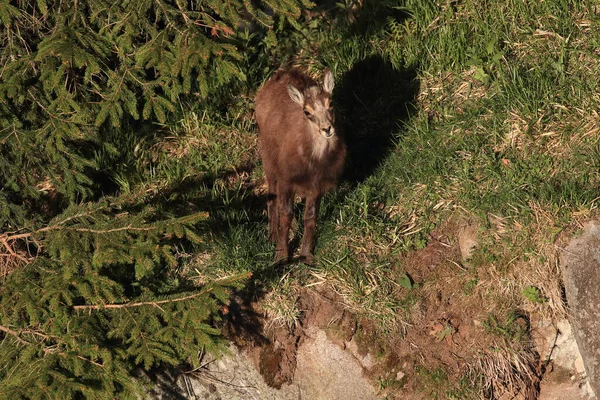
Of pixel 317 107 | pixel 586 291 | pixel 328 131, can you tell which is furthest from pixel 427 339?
pixel 317 107

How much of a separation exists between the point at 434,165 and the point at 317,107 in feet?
4.65

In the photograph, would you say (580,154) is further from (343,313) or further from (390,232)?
(343,313)

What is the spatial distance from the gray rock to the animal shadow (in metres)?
1.90

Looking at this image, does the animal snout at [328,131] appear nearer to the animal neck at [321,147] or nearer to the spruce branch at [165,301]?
the animal neck at [321,147]

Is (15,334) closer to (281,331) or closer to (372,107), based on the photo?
(281,331)

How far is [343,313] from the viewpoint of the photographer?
663cm

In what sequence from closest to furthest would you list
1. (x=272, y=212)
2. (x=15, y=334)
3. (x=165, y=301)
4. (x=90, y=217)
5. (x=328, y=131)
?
(x=15, y=334)
(x=165, y=301)
(x=90, y=217)
(x=328, y=131)
(x=272, y=212)

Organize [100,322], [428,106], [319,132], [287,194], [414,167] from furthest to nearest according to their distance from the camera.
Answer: [428,106], [414,167], [287,194], [319,132], [100,322]

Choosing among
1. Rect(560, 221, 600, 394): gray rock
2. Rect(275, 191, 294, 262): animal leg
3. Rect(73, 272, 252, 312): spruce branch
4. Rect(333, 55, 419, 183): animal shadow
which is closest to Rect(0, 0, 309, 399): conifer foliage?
Rect(73, 272, 252, 312): spruce branch

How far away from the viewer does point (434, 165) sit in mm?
7148

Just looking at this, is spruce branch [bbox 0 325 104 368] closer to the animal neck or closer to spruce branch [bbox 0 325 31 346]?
spruce branch [bbox 0 325 31 346]

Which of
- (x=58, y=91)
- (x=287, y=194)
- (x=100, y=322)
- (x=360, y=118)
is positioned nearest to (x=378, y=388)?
(x=287, y=194)

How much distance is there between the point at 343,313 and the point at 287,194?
40.6 inches

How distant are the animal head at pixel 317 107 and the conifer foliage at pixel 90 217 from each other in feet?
2.02
